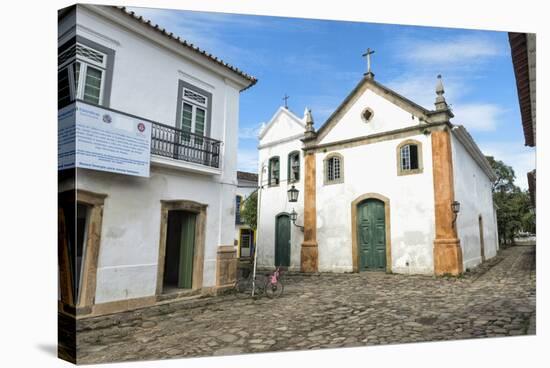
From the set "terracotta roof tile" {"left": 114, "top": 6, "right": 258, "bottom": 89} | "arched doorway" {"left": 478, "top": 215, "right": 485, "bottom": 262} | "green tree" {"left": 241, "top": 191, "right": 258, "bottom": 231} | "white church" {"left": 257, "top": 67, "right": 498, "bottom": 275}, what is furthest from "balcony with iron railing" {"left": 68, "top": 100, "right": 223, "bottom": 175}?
"arched doorway" {"left": 478, "top": 215, "right": 485, "bottom": 262}

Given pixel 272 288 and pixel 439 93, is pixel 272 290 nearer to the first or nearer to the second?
pixel 272 288

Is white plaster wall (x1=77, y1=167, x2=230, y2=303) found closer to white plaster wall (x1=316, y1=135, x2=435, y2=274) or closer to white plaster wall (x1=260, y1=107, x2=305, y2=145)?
white plaster wall (x1=260, y1=107, x2=305, y2=145)

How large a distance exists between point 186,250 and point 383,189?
5.14 m

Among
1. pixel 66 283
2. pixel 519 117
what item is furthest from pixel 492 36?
pixel 66 283

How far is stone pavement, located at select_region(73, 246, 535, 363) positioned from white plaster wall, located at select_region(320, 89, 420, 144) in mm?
3692

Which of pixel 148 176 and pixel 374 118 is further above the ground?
pixel 374 118

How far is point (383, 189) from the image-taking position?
842 cm

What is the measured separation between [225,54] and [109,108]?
1.67 m

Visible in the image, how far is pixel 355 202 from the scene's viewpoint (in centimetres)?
867

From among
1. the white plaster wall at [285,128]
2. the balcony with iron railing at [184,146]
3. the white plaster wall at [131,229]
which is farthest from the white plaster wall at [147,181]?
the white plaster wall at [285,128]

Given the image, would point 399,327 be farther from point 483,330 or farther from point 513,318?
point 513,318

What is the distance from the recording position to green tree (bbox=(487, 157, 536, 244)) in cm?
570

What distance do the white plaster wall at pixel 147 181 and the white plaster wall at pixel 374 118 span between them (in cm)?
402

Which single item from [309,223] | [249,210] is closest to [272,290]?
[249,210]
